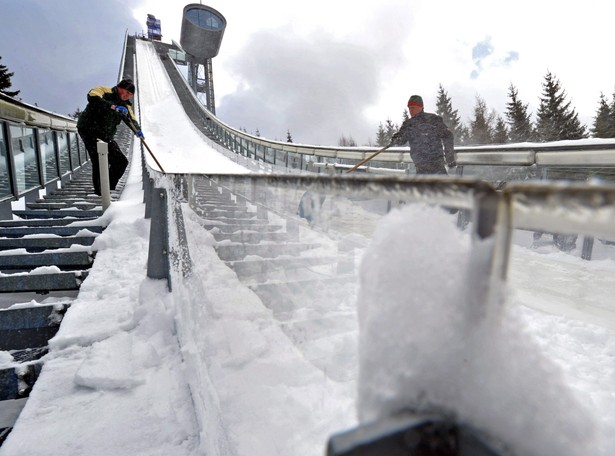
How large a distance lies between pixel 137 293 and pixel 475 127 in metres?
46.8

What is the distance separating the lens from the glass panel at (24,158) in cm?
576

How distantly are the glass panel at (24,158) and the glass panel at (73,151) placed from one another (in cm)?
327

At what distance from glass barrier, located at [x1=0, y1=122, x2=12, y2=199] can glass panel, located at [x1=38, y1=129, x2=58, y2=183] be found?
1.65 meters

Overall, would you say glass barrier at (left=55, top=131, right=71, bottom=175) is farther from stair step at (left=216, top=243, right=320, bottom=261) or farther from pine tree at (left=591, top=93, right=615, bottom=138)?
pine tree at (left=591, top=93, right=615, bottom=138)

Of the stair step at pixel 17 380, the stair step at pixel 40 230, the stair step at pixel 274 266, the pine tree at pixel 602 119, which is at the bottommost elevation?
the stair step at pixel 17 380

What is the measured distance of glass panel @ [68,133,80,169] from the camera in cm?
966

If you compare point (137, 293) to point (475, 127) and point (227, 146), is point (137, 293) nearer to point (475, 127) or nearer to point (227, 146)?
point (227, 146)

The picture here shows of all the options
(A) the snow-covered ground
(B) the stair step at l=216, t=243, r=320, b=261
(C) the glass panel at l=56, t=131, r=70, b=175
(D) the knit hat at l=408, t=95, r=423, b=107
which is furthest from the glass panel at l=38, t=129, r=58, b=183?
(B) the stair step at l=216, t=243, r=320, b=261

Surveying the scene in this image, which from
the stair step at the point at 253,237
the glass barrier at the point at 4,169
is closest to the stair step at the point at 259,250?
the stair step at the point at 253,237

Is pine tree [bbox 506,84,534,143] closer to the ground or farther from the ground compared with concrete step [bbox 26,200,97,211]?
farther from the ground

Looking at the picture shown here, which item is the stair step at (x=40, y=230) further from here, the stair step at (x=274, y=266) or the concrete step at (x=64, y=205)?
the stair step at (x=274, y=266)

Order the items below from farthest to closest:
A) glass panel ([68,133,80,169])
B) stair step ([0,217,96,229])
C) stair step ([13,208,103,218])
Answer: glass panel ([68,133,80,169]), stair step ([13,208,103,218]), stair step ([0,217,96,229])

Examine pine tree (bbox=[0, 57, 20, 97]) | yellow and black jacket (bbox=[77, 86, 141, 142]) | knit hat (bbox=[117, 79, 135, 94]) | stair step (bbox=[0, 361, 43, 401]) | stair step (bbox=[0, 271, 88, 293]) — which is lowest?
stair step (bbox=[0, 361, 43, 401])

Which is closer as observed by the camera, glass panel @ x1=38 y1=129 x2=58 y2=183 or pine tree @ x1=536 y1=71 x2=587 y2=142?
glass panel @ x1=38 y1=129 x2=58 y2=183
